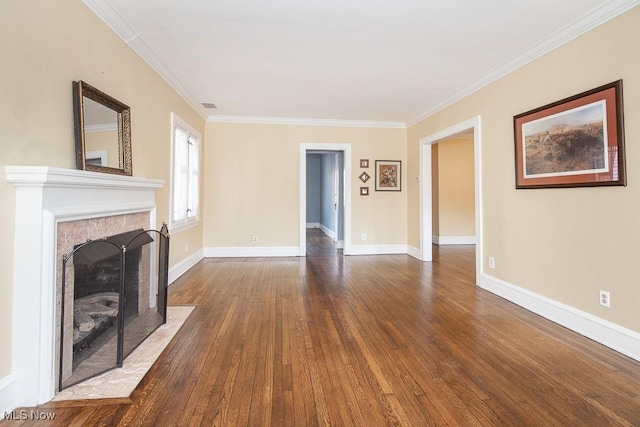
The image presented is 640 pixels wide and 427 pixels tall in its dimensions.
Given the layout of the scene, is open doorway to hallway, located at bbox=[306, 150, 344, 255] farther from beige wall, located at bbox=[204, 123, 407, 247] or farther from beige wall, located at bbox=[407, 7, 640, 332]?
beige wall, located at bbox=[407, 7, 640, 332]

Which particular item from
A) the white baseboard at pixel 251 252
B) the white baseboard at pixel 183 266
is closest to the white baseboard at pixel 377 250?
the white baseboard at pixel 251 252

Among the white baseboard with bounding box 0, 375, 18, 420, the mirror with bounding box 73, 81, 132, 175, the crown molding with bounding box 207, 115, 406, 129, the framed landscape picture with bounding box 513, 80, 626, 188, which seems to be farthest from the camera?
the crown molding with bounding box 207, 115, 406, 129

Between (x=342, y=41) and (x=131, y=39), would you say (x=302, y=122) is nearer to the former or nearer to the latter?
(x=342, y=41)

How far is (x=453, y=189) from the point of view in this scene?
6938 millimetres

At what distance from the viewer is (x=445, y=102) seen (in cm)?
434

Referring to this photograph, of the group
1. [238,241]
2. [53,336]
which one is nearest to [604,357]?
[53,336]

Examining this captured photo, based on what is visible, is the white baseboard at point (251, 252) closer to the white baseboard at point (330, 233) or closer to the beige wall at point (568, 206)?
the white baseboard at point (330, 233)

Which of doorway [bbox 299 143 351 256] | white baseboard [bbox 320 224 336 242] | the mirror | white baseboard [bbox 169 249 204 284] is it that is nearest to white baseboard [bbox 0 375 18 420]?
the mirror

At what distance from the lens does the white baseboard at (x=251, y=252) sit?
535 cm

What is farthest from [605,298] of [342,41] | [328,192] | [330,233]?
[328,192]

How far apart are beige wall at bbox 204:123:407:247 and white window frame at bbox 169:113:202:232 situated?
0.44m

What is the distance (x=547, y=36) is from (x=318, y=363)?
3326mm

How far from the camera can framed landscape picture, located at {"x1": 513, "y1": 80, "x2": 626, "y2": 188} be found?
2189 millimetres

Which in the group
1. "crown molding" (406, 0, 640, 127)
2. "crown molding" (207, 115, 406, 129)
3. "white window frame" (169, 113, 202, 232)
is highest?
"crown molding" (207, 115, 406, 129)
